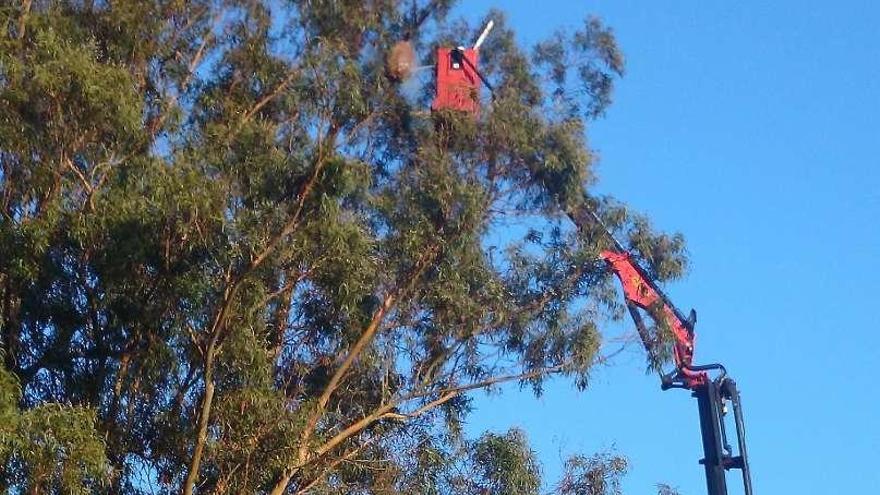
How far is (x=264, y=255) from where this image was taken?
15.5m

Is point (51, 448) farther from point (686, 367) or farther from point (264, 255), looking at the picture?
point (686, 367)

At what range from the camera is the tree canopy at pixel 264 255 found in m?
15.6

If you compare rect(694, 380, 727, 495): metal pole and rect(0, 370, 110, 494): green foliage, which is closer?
rect(0, 370, 110, 494): green foliage

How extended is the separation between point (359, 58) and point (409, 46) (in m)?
1.01

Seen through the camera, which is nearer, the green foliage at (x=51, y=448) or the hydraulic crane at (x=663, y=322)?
the green foliage at (x=51, y=448)

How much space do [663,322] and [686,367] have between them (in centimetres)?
179

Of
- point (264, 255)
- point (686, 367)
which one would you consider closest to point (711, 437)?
point (686, 367)

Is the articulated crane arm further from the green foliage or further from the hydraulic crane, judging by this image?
the green foliage

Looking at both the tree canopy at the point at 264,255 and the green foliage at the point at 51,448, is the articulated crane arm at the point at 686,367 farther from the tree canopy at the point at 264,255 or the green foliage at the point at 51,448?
the green foliage at the point at 51,448

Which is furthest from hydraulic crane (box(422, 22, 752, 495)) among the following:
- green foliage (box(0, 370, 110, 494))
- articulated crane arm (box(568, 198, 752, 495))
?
green foliage (box(0, 370, 110, 494))

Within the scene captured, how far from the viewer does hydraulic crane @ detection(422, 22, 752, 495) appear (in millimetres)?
18125

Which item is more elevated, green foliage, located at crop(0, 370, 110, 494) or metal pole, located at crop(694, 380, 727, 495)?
metal pole, located at crop(694, 380, 727, 495)

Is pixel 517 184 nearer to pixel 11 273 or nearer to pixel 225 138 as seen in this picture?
pixel 225 138

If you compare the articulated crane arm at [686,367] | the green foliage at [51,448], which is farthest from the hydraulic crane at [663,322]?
the green foliage at [51,448]
